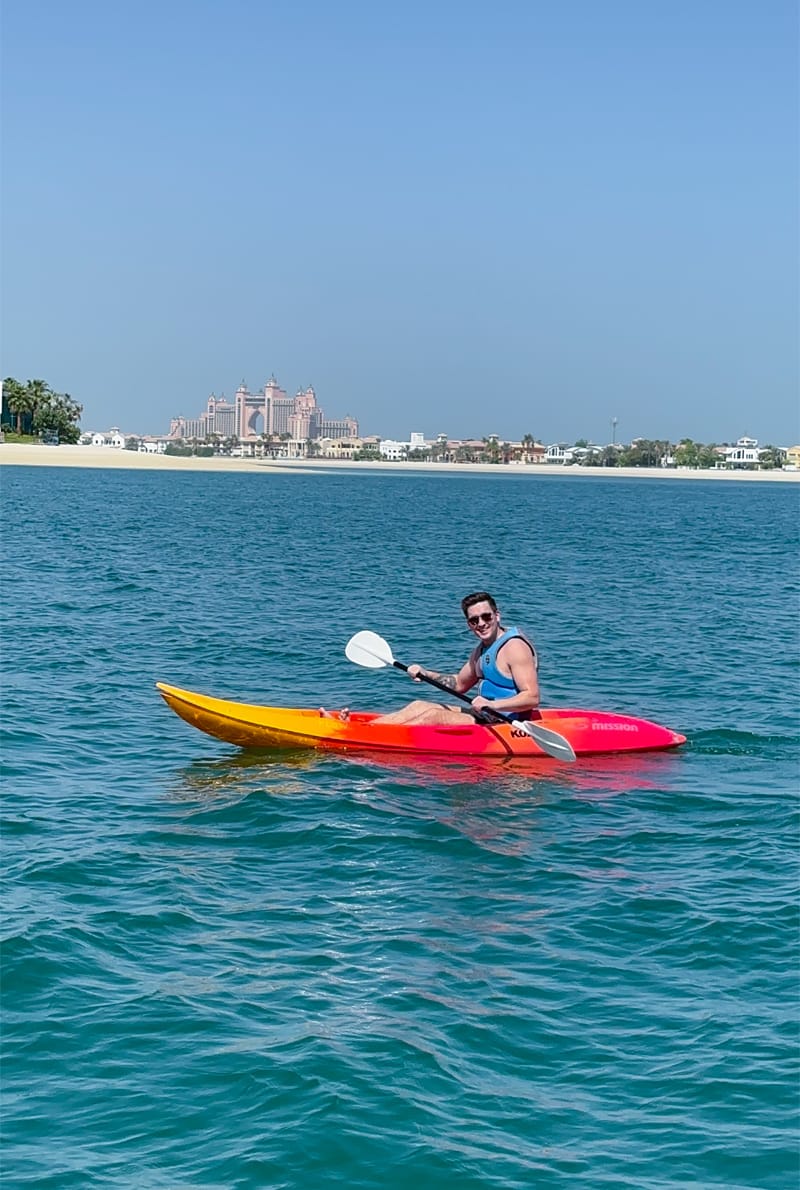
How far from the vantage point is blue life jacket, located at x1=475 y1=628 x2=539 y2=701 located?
39.2ft

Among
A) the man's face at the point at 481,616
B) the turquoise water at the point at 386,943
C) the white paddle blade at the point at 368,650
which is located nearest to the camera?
the turquoise water at the point at 386,943

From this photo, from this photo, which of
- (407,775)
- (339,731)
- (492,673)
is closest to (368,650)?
(339,731)

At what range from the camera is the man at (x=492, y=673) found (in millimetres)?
11641

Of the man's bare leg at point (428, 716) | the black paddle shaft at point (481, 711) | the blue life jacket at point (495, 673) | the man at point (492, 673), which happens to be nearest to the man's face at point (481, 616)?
the man at point (492, 673)

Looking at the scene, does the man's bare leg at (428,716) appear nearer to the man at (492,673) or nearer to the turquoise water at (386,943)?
the man at (492,673)

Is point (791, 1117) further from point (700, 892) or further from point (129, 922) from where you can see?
point (129, 922)

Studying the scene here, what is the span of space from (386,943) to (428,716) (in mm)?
4453

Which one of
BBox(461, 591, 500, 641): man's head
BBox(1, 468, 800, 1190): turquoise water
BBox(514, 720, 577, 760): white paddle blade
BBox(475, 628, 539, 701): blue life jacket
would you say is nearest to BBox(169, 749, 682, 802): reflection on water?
BBox(1, 468, 800, 1190): turquoise water

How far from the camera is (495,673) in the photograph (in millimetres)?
12062

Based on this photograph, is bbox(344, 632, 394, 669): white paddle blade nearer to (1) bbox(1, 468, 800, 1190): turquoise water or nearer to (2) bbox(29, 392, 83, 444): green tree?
(1) bbox(1, 468, 800, 1190): turquoise water

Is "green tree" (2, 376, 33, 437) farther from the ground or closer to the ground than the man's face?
farther from the ground

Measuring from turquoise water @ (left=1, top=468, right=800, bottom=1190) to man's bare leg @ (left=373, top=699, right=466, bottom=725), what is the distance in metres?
0.42

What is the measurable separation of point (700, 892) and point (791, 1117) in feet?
9.55

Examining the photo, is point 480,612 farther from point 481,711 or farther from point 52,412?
point 52,412
